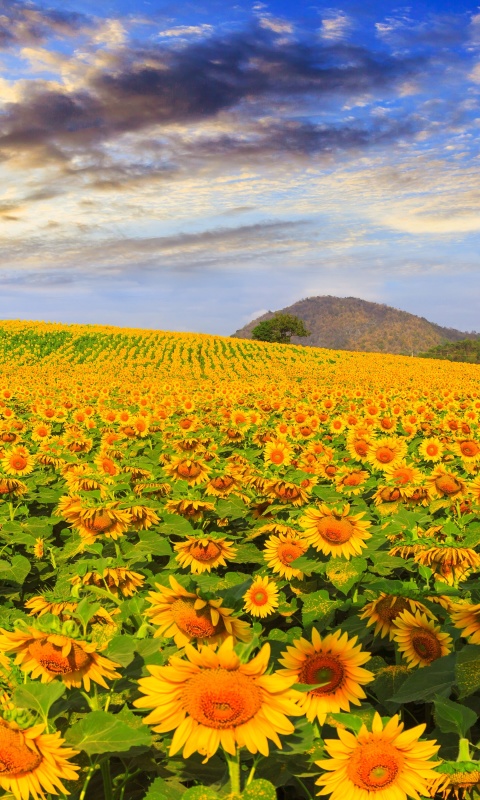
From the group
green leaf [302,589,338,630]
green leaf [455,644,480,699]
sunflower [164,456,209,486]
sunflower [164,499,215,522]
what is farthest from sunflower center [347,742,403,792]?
sunflower [164,456,209,486]

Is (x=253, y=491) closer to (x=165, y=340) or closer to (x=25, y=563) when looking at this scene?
(x=25, y=563)

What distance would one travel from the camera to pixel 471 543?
3.66 metres

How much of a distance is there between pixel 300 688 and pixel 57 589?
300 cm

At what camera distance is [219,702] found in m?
1.67

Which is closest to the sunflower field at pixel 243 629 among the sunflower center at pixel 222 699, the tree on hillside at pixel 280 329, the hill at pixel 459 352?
the sunflower center at pixel 222 699

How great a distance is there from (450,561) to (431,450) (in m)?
4.82

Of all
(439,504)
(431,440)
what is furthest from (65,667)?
(431,440)

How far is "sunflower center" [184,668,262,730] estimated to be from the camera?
1663 millimetres

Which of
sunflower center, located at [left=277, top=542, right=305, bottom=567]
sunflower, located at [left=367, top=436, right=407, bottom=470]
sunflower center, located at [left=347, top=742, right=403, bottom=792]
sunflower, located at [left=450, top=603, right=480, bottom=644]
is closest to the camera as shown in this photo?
sunflower center, located at [left=347, top=742, right=403, bottom=792]

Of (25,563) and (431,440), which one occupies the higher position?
(431,440)

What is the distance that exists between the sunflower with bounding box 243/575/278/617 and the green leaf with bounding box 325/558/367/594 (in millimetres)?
475

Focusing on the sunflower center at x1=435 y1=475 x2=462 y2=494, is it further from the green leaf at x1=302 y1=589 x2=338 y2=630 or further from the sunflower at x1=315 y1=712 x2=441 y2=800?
the sunflower at x1=315 y1=712 x2=441 y2=800

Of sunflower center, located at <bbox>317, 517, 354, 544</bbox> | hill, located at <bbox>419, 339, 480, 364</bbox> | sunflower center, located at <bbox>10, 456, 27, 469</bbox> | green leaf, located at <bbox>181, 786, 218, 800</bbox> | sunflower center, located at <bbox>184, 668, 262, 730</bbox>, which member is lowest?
sunflower center, located at <bbox>10, 456, 27, 469</bbox>

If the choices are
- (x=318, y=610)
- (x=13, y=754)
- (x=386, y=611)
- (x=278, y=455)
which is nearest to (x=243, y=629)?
(x=13, y=754)
